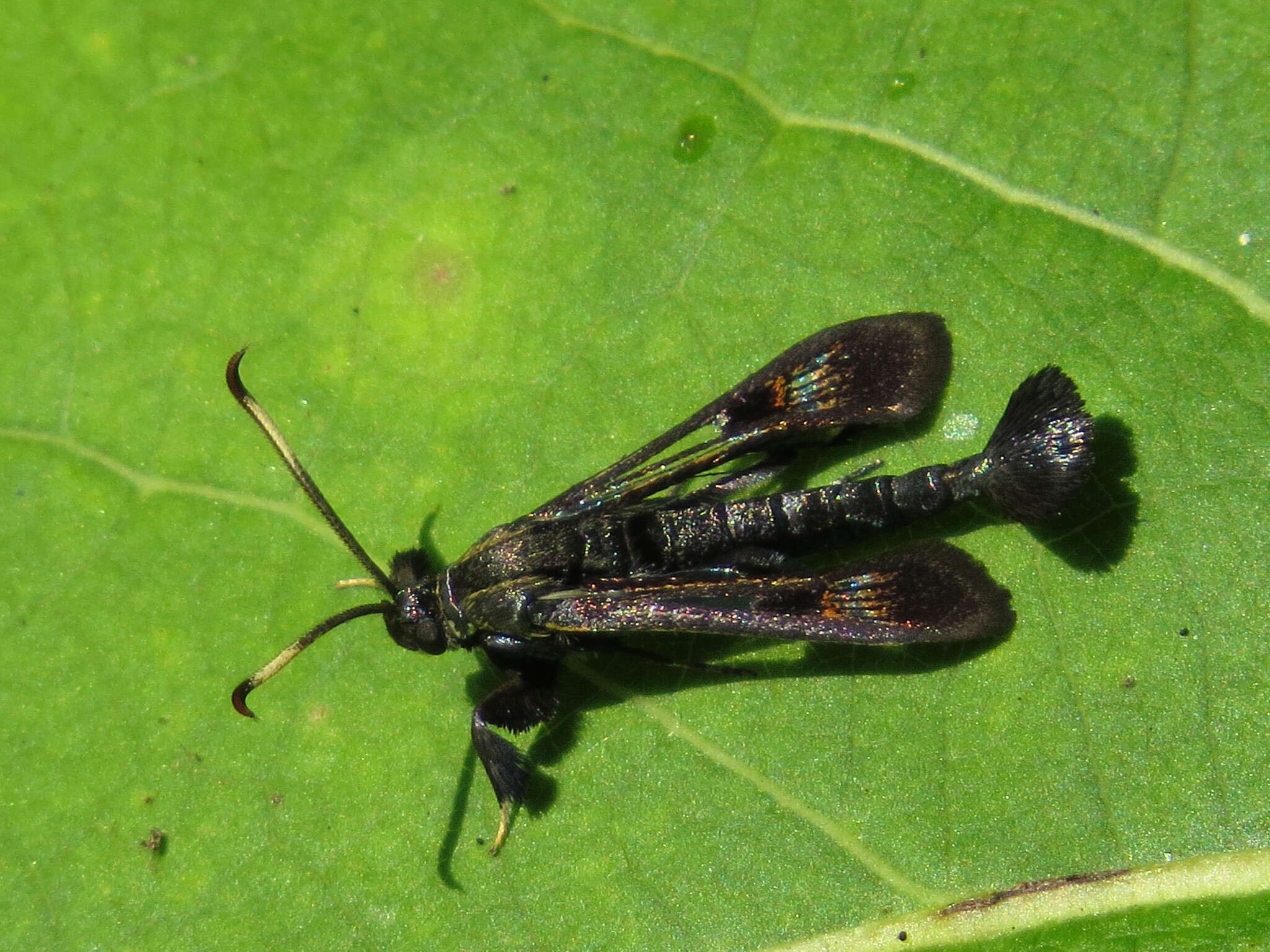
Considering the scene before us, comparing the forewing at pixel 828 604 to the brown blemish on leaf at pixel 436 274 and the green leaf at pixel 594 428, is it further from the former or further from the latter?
the brown blemish on leaf at pixel 436 274

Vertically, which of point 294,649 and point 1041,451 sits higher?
point 1041,451

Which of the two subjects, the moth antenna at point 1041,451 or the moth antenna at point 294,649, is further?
the moth antenna at point 294,649

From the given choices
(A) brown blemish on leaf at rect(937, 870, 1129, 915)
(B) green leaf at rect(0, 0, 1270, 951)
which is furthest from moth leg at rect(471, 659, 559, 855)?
(A) brown blemish on leaf at rect(937, 870, 1129, 915)

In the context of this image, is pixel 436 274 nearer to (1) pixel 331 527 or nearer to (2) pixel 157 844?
(1) pixel 331 527

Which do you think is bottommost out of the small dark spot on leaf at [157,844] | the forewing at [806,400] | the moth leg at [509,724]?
the small dark spot on leaf at [157,844]

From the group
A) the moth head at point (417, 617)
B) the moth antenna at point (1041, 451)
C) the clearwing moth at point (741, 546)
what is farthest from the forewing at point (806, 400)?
the moth head at point (417, 617)

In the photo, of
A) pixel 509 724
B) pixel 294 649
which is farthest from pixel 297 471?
pixel 509 724
